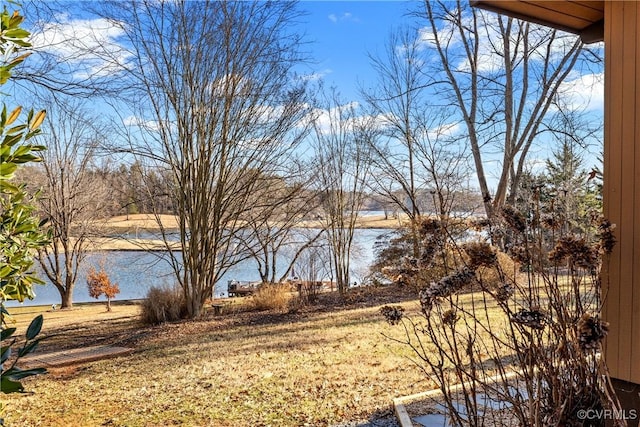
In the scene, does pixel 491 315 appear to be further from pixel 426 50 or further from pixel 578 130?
pixel 426 50

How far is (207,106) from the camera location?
17.6 ft

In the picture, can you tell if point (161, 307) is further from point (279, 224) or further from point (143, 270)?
point (279, 224)

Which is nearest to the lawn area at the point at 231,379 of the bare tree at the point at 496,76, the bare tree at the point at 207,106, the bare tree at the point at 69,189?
the bare tree at the point at 207,106

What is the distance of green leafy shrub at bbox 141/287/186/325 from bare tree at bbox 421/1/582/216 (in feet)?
20.1

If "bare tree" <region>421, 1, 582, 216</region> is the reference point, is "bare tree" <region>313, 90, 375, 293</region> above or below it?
below

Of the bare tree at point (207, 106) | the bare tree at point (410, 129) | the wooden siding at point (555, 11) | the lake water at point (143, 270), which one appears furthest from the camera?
the bare tree at point (410, 129)

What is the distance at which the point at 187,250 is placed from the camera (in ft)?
18.3

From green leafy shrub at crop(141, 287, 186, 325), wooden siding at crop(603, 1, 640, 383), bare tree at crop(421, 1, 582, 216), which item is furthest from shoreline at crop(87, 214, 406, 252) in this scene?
Result: wooden siding at crop(603, 1, 640, 383)

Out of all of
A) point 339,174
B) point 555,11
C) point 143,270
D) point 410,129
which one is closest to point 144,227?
point 143,270

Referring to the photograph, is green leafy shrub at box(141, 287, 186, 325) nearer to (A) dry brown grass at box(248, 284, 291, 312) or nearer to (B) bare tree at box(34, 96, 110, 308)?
(A) dry brown grass at box(248, 284, 291, 312)

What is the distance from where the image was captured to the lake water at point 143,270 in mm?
6332

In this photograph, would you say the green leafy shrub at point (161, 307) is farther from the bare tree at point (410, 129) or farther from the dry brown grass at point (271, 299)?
the bare tree at point (410, 129)

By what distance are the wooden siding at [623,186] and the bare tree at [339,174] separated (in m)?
5.23

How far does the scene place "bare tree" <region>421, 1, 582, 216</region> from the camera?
27.0 ft
